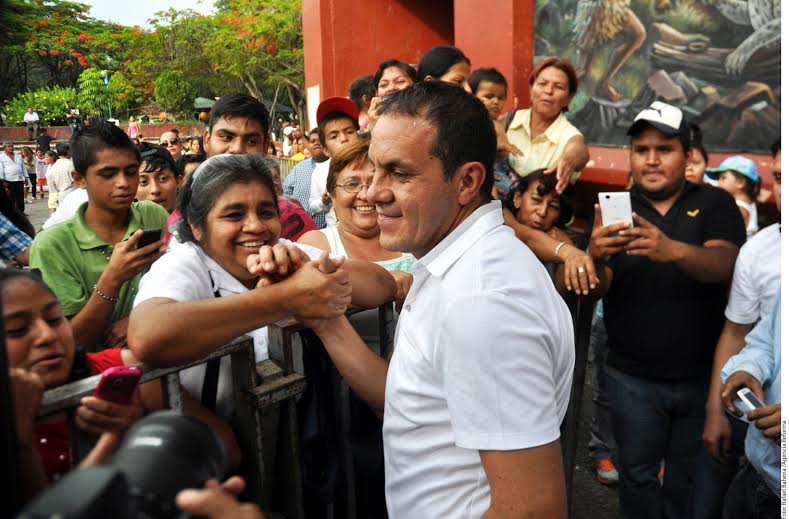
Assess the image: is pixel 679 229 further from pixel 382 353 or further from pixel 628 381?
pixel 382 353

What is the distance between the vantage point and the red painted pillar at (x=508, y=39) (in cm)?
723

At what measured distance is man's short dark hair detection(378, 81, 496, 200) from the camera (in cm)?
159

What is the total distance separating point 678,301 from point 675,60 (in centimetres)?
418

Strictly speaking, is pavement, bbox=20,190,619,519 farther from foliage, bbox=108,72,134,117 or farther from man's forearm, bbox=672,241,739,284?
foliage, bbox=108,72,134,117

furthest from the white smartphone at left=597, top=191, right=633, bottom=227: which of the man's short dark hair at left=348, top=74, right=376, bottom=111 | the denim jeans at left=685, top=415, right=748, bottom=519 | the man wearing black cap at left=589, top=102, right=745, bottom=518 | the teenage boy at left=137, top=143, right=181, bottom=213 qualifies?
the teenage boy at left=137, top=143, right=181, bottom=213

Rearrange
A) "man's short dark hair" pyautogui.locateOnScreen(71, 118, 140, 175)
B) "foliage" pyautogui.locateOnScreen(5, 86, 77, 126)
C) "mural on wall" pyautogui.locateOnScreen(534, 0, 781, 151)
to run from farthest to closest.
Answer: "foliage" pyautogui.locateOnScreen(5, 86, 77, 126) < "mural on wall" pyautogui.locateOnScreen(534, 0, 781, 151) < "man's short dark hair" pyautogui.locateOnScreen(71, 118, 140, 175)

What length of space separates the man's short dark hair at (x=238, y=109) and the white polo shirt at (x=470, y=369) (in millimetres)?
2268

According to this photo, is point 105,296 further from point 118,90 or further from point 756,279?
point 118,90

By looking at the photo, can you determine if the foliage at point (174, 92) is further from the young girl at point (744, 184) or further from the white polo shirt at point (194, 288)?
the white polo shirt at point (194, 288)

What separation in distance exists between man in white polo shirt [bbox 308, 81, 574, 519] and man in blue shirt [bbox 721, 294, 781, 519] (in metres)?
1.04

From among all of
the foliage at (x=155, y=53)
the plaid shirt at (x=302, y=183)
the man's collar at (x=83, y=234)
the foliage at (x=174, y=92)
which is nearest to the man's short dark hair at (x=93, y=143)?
the man's collar at (x=83, y=234)

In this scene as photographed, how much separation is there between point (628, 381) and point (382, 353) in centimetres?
132

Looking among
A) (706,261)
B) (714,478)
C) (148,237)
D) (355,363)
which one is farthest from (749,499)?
(148,237)

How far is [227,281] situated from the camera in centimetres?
210
